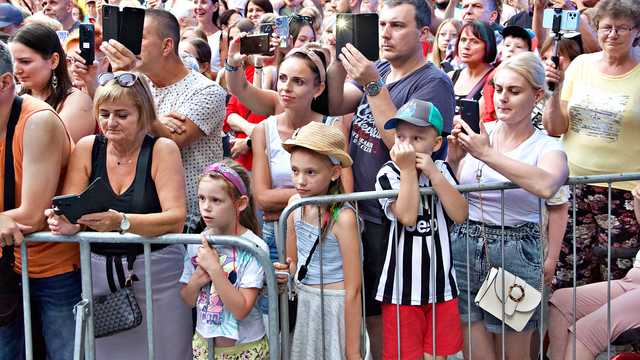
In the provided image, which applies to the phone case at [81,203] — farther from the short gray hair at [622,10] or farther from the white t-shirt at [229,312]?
the short gray hair at [622,10]

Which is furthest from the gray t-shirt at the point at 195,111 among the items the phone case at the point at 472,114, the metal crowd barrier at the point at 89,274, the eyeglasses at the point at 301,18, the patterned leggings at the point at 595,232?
the eyeglasses at the point at 301,18

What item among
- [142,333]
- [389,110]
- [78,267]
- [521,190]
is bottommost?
[142,333]

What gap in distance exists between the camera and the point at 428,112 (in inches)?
155

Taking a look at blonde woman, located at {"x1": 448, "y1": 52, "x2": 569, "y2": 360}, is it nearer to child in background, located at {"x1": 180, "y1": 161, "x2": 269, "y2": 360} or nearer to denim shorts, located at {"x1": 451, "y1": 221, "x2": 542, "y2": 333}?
denim shorts, located at {"x1": 451, "y1": 221, "x2": 542, "y2": 333}

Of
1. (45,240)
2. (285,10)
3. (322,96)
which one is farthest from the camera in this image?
(285,10)

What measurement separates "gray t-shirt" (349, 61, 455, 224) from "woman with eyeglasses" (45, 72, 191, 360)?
0.98 meters

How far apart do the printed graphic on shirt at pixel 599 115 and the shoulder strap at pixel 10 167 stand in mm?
3032

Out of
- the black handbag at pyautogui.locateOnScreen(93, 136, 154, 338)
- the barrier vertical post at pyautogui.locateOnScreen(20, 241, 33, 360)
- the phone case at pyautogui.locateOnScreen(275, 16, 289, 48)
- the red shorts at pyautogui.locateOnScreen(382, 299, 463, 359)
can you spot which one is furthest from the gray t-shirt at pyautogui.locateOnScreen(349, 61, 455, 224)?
the phone case at pyautogui.locateOnScreen(275, 16, 289, 48)

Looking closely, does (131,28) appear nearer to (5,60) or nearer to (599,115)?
(5,60)

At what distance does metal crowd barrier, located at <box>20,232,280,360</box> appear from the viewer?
3539mm

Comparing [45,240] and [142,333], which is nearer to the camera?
[45,240]

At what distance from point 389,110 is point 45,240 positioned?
5.42 ft

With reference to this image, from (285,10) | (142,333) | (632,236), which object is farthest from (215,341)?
(285,10)

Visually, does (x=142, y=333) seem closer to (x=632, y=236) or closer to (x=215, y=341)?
(x=215, y=341)
